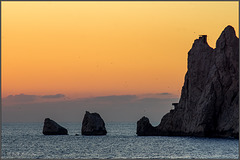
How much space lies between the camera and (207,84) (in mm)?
139000

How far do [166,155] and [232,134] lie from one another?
3948 centimetres

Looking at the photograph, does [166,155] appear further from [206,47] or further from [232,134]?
[206,47]

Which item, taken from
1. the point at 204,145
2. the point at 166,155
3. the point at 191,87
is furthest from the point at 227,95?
the point at 166,155

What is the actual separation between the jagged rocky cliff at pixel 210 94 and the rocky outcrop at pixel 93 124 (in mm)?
19937

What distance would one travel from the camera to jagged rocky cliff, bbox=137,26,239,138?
131500 millimetres

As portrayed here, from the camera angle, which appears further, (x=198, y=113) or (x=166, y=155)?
(x=198, y=113)

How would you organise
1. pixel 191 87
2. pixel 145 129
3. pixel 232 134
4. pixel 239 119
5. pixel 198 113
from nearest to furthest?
pixel 239 119
pixel 232 134
pixel 198 113
pixel 191 87
pixel 145 129

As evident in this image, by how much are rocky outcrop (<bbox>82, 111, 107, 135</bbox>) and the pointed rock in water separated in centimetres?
1118

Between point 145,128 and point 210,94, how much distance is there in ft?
98.8

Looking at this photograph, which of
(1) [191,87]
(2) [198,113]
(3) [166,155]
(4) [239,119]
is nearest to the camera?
(3) [166,155]

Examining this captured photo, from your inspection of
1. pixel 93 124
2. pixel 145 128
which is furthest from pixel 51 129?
pixel 145 128

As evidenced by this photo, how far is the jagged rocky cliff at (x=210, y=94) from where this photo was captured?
5177 inches

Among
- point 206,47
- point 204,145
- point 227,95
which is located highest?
point 206,47

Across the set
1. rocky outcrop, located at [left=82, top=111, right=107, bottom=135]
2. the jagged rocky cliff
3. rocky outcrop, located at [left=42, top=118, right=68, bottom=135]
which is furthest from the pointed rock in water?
rocky outcrop, located at [left=42, top=118, right=68, bottom=135]
